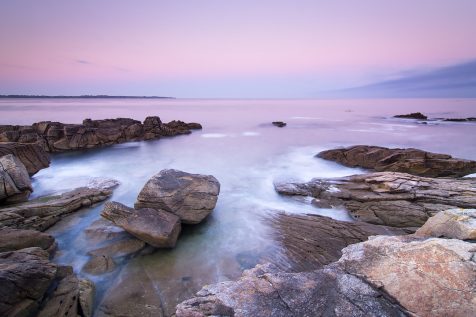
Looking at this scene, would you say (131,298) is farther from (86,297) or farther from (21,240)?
(21,240)

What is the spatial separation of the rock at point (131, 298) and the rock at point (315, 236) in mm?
3044

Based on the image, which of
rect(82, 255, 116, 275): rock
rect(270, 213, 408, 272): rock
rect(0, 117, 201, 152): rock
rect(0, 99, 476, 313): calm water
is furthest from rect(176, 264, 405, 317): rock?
rect(0, 117, 201, 152): rock

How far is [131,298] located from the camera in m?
5.47

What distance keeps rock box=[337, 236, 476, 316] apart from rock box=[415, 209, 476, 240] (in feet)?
2.08

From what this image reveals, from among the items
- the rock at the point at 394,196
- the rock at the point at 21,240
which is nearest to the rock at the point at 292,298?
the rock at the point at 21,240

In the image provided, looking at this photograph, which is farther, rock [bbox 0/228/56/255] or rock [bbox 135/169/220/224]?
rock [bbox 135/169/220/224]

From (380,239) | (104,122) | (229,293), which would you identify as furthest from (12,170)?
(104,122)

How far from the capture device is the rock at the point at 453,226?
5.07 m

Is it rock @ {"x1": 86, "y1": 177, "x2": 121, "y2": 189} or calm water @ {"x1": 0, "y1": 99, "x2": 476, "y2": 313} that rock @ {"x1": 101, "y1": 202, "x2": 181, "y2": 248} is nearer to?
calm water @ {"x1": 0, "y1": 99, "x2": 476, "y2": 313}

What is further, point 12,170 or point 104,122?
point 104,122

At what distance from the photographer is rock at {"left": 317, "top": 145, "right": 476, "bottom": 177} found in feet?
39.9

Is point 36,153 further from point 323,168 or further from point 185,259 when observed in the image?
point 323,168

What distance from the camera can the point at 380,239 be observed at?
5.47m

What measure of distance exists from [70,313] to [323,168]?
12.3 m
